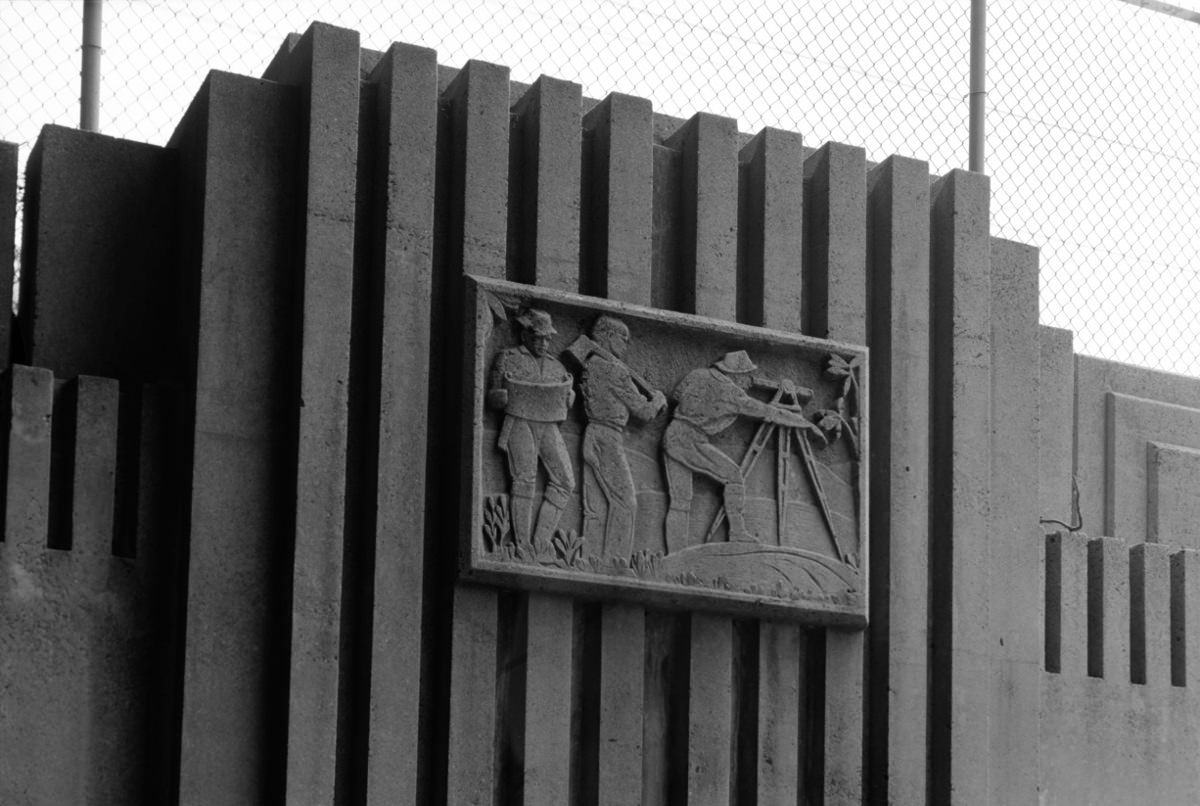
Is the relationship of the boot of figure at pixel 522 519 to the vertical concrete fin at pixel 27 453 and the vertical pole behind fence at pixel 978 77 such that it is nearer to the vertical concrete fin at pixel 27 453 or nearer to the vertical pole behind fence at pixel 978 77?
the vertical concrete fin at pixel 27 453

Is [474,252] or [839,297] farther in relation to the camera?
[839,297]

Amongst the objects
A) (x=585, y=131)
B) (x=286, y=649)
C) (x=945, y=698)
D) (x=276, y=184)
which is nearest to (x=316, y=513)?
(x=286, y=649)

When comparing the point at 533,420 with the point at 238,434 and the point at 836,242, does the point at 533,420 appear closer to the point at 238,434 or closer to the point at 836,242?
the point at 238,434

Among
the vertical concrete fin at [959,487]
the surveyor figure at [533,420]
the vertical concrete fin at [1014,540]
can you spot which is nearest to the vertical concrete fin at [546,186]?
the surveyor figure at [533,420]

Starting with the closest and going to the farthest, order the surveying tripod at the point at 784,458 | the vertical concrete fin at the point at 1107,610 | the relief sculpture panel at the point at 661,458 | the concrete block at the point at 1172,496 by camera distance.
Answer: the relief sculpture panel at the point at 661,458 < the surveying tripod at the point at 784,458 < the vertical concrete fin at the point at 1107,610 < the concrete block at the point at 1172,496

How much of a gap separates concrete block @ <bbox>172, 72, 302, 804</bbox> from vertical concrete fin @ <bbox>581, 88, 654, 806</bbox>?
4.21 feet

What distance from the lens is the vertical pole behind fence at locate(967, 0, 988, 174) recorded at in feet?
40.5

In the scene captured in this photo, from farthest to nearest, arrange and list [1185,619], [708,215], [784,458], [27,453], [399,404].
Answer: [1185,619], [708,215], [784,458], [399,404], [27,453]

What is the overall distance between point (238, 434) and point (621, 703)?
1.84 m

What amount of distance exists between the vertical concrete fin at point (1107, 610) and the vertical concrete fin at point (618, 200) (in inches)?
106

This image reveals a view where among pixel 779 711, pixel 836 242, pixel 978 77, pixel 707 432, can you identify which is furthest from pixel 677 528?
pixel 978 77

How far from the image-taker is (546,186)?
1071cm

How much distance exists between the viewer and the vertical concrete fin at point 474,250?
33.1 feet

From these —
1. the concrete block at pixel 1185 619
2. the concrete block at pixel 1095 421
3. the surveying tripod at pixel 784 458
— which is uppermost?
the concrete block at pixel 1095 421
